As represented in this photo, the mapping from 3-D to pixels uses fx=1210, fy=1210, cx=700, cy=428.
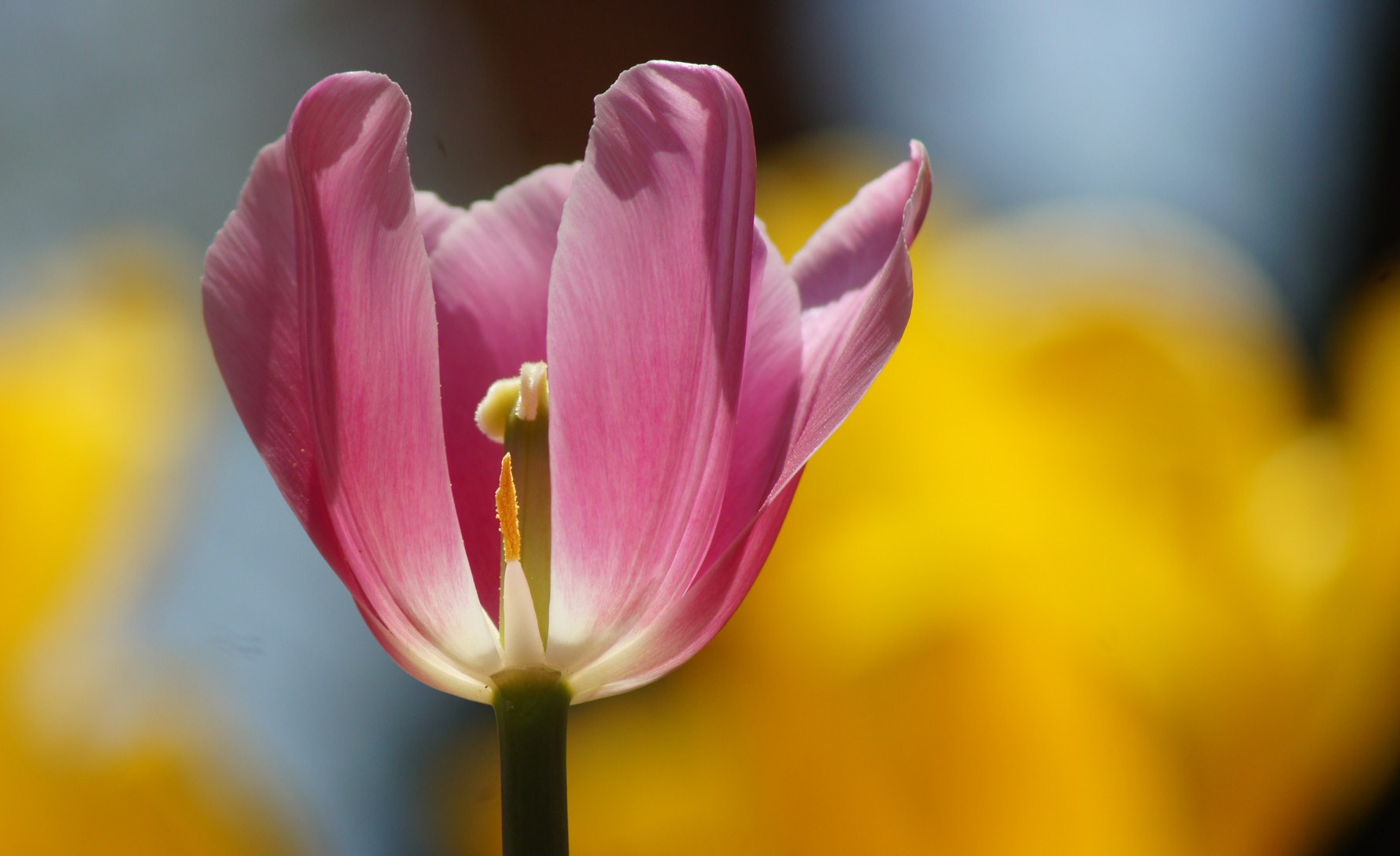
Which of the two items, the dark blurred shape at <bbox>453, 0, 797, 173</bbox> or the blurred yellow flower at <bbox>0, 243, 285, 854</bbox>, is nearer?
the blurred yellow flower at <bbox>0, 243, 285, 854</bbox>

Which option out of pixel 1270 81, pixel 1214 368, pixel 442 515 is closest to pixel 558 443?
pixel 442 515

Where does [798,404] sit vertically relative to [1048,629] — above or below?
above

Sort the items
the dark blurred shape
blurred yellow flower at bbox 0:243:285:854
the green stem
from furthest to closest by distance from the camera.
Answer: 1. the dark blurred shape
2. blurred yellow flower at bbox 0:243:285:854
3. the green stem

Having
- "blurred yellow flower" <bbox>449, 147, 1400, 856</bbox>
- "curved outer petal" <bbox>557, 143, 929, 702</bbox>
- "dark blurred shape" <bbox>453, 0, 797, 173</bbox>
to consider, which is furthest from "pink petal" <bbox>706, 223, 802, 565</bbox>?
"dark blurred shape" <bbox>453, 0, 797, 173</bbox>

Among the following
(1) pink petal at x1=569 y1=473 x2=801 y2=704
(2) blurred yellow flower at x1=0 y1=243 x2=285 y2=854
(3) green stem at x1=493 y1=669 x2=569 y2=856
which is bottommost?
(2) blurred yellow flower at x1=0 y1=243 x2=285 y2=854

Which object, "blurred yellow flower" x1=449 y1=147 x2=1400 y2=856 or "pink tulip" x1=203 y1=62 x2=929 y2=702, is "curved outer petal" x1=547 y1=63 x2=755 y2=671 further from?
"blurred yellow flower" x1=449 y1=147 x2=1400 y2=856

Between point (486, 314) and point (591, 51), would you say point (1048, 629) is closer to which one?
point (486, 314)

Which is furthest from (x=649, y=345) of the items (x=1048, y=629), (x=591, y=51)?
(x=591, y=51)

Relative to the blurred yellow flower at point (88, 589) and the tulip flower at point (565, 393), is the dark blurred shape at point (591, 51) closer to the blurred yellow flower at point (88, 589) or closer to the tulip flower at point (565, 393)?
the blurred yellow flower at point (88, 589)
